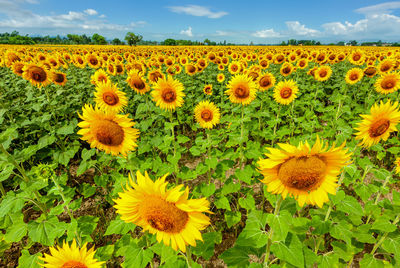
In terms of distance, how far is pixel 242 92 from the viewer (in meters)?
4.25

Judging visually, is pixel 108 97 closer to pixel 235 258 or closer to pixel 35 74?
pixel 35 74

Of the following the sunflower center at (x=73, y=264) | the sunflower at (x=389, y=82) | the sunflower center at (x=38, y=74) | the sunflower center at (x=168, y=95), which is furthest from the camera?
the sunflower at (x=389, y=82)

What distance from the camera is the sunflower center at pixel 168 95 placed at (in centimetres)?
373

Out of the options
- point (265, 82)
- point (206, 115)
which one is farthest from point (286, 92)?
point (206, 115)

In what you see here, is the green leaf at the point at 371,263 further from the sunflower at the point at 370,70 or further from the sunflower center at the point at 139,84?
the sunflower at the point at 370,70

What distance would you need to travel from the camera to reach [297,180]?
153 cm

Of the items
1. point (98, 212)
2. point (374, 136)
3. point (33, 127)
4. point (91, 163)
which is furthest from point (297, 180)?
point (33, 127)

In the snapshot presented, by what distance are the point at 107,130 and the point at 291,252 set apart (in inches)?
97.7

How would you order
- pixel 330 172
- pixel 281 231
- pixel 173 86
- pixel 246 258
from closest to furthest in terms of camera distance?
1. pixel 330 172
2. pixel 281 231
3. pixel 246 258
4. pixel 173 86

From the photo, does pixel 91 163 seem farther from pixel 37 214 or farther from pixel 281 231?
pixel 281 231

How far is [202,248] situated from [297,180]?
4.53ft

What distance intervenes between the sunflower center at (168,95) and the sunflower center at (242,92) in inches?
57.8

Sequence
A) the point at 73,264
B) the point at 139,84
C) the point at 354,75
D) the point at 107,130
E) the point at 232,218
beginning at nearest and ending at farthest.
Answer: the point at 73,264 → the point at 107,130 → the point at 232,218 → the point at 139,84 → the point at 354,75

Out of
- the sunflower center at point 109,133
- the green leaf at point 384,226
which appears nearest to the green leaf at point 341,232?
the green leaf at point 384,226
